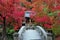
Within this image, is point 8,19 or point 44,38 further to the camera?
point 44,38

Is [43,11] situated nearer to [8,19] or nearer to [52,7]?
[52,7]

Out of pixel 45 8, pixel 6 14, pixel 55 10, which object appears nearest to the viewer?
pixel 6 14

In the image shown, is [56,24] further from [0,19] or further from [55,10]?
[0,19]

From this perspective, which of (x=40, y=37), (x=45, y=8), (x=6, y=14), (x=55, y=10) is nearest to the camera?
(x=6, y=14)

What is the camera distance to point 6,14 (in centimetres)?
1695

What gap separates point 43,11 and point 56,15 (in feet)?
12.0

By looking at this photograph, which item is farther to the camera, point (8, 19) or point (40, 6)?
point (40, 6)

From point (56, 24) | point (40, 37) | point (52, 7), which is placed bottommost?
point (40, 37)

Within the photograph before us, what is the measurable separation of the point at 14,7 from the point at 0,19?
5.48 feet

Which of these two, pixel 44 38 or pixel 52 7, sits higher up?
pixel 52 7

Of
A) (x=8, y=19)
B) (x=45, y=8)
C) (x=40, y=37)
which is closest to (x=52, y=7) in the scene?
(x=45, y=8)

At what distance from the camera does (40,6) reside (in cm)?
2188

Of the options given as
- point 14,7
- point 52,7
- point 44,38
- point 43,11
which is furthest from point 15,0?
point 44,38

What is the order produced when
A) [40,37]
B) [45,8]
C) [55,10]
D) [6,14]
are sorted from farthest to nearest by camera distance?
[40,37], [45,8], [55,10], [6,14]
